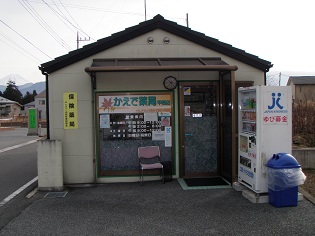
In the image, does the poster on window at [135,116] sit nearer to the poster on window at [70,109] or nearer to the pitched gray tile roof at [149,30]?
the poster on window at [70,109]

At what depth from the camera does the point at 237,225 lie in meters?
5.23

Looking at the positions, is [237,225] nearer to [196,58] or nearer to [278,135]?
[278,135]

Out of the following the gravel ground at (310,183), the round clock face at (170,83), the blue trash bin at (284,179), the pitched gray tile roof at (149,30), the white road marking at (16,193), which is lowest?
the white road marking at (16,193)

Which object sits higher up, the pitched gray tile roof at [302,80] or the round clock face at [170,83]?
the pitched gray tile roof at [302,80]

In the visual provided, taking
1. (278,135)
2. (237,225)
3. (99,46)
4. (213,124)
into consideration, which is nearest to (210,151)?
(213,124)

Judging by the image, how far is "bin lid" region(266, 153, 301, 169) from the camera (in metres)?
5.91

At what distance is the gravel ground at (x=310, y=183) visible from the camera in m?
7.29

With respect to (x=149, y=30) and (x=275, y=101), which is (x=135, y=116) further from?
(x=275, y=101)

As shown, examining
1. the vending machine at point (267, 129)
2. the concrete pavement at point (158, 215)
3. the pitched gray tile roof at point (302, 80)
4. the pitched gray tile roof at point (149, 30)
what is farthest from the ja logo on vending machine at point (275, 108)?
the pitched gray tile roof at point (302, 80)

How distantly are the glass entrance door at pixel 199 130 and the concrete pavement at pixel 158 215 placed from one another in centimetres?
113

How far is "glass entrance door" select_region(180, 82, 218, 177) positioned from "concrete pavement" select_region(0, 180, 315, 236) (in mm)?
1129

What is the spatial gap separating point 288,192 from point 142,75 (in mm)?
4227

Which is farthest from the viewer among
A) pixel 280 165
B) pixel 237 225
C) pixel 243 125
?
pixel 243 125

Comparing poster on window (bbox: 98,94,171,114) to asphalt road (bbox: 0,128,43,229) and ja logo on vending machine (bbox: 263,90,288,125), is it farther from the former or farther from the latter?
asphalt road (bbox: 0,128,43,229)
